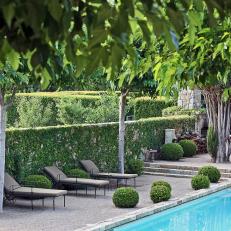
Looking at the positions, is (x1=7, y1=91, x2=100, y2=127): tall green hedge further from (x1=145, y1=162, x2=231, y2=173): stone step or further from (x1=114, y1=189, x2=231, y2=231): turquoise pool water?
(x1=114, y1=189, x2=231, y2=231): turquoise pool water

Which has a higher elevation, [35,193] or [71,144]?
[71,144]

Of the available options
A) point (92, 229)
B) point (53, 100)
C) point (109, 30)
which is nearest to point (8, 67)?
point (92, 229)

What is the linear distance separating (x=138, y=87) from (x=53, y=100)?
11775 mm

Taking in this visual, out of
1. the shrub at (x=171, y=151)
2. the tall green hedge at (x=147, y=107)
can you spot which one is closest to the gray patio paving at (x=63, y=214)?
the shrub at (x=171, y=151)

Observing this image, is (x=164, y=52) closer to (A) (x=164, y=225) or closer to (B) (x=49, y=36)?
(B) (x=49, y=36)

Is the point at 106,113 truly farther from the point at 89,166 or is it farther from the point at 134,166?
the point at 89,166

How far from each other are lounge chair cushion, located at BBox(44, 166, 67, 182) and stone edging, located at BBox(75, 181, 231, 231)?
2828 millimetres

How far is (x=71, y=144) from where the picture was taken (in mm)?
17906

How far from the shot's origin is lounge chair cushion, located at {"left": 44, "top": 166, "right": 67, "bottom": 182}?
52.7 feet

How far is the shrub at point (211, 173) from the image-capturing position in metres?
18.5

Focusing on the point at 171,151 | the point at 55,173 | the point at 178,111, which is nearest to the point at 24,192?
the point at 55,173

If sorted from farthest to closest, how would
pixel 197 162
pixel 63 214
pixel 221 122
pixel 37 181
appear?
pixel 221 122, pixel 197 162, pixel 37 181, pixel 63 214

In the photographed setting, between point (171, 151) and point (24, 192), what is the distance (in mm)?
9772

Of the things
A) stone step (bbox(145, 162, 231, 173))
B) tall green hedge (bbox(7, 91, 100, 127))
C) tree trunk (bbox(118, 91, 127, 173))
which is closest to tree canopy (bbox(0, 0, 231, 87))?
tree trunk (bbox(118, 91, 127, 173))
